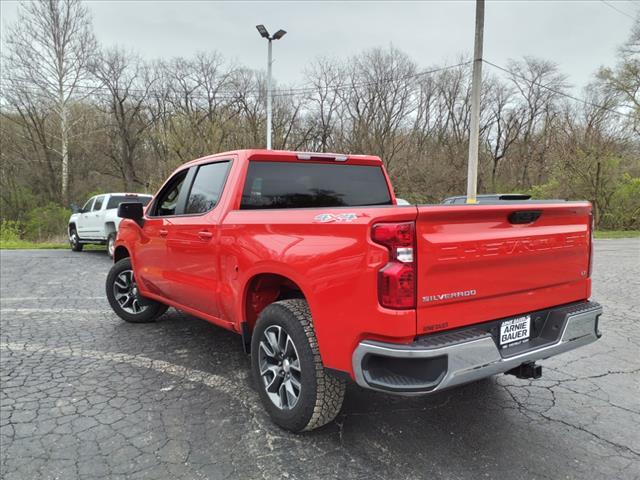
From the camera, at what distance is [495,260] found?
8.29 ft

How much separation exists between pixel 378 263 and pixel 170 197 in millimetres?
3047

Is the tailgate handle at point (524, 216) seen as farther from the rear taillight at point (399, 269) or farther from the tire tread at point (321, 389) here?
the tire tread at point (321, 389)

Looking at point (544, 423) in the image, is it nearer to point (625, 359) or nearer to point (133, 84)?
point (625, 359)

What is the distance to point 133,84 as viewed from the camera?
1371 inches

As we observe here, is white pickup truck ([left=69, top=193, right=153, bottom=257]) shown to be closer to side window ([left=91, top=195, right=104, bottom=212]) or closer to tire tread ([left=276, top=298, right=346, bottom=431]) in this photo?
side window ([left=91, top=195, right=104, bottom=212])

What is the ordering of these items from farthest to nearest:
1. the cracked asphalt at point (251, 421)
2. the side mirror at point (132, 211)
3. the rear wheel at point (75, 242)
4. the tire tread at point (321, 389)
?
the rear wheel at point (75, 242)
the side mirror at point (132, 211)
the tire tread at point (321, 389)
the cracked asphalt at point (251, 421)

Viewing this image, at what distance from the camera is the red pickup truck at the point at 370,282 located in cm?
226

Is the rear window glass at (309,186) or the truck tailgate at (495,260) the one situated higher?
the rear window glass at (309,186)

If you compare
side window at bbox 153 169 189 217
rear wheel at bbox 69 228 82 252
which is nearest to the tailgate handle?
side window at bbox 153 169 189 217

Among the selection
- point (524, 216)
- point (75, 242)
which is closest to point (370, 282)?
point (524, 216)

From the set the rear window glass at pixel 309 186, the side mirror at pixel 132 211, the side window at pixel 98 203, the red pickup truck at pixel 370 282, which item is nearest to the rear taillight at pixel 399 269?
the red pickup truck at pixel 370 282

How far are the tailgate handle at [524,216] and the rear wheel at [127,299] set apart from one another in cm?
426

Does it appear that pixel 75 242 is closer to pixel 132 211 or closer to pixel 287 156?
pixel 132 211

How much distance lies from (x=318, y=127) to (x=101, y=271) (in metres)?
27.3
